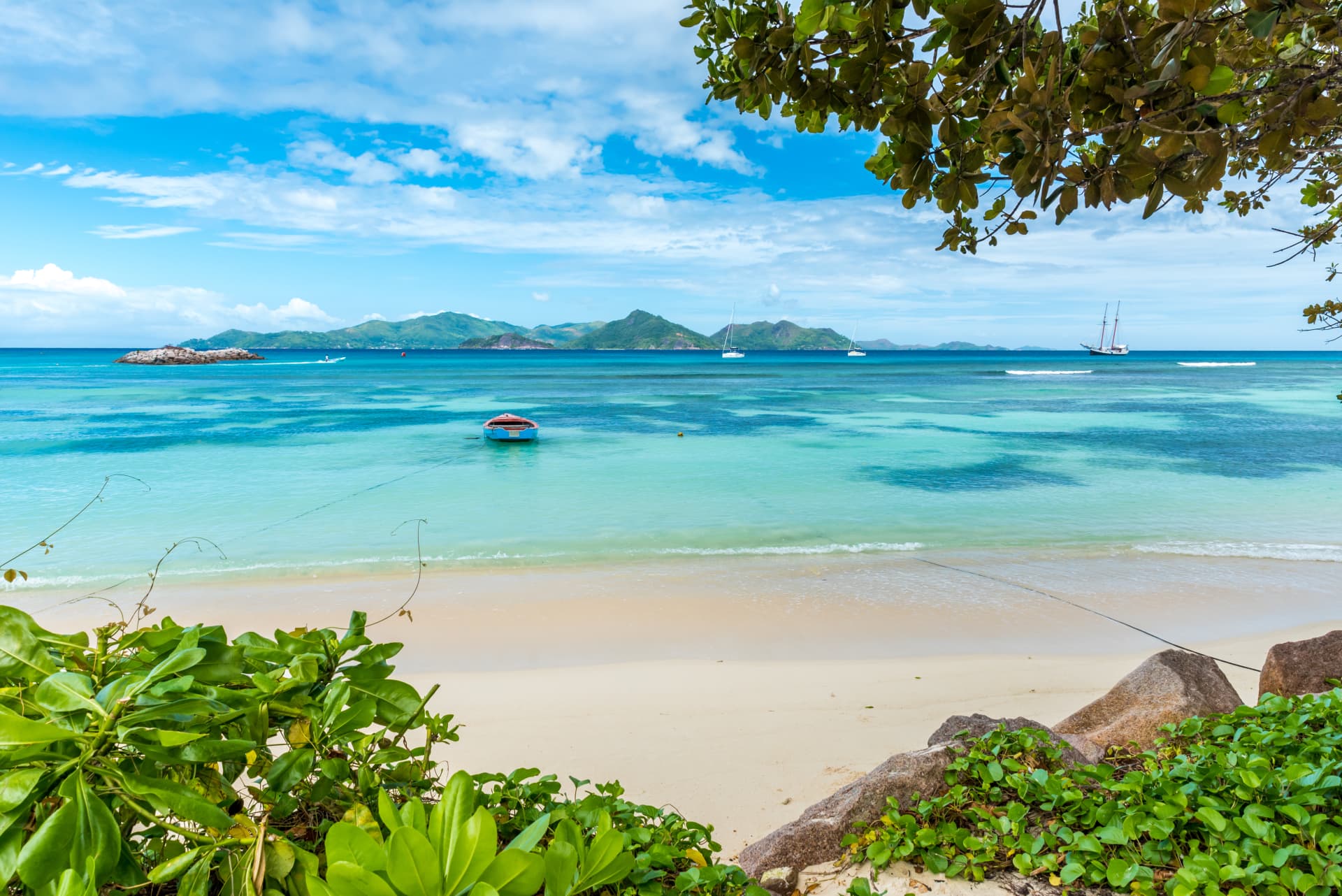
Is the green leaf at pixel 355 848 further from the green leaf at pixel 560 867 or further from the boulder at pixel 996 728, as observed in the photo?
the boulder at pixel 996 728

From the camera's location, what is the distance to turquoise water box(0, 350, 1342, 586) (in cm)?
1164

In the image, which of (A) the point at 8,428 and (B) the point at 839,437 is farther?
(A) the point at 8,428

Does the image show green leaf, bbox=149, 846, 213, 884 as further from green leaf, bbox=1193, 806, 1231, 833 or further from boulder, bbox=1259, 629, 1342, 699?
boulder, bbox=1259, 629, 1342, 699

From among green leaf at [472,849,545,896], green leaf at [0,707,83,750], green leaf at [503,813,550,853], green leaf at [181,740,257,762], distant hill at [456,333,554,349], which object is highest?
distant hill at [456,333,554,349]

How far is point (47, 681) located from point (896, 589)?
9185 millimetres

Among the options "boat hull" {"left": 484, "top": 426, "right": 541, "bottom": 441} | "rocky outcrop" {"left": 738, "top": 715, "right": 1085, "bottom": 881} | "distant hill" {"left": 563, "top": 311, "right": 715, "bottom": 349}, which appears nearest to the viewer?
"rocky outcrop" {"left": 738, "top": 715, "right": 1085, "bottom": 881}

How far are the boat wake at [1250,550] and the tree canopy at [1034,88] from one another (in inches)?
432

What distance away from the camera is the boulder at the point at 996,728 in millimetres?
3193

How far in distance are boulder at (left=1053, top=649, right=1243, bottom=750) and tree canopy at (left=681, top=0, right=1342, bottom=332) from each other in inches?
125

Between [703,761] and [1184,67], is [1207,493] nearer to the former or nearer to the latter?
[703,761]

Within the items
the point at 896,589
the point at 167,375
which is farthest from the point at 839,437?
the point at 167,375

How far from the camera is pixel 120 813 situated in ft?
3.53

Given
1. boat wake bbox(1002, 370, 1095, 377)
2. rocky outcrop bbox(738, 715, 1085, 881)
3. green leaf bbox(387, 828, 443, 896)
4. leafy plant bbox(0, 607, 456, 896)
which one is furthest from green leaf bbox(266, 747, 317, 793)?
boat wake bbox(1002, 370, 1095, 377)

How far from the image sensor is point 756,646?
7297mm
